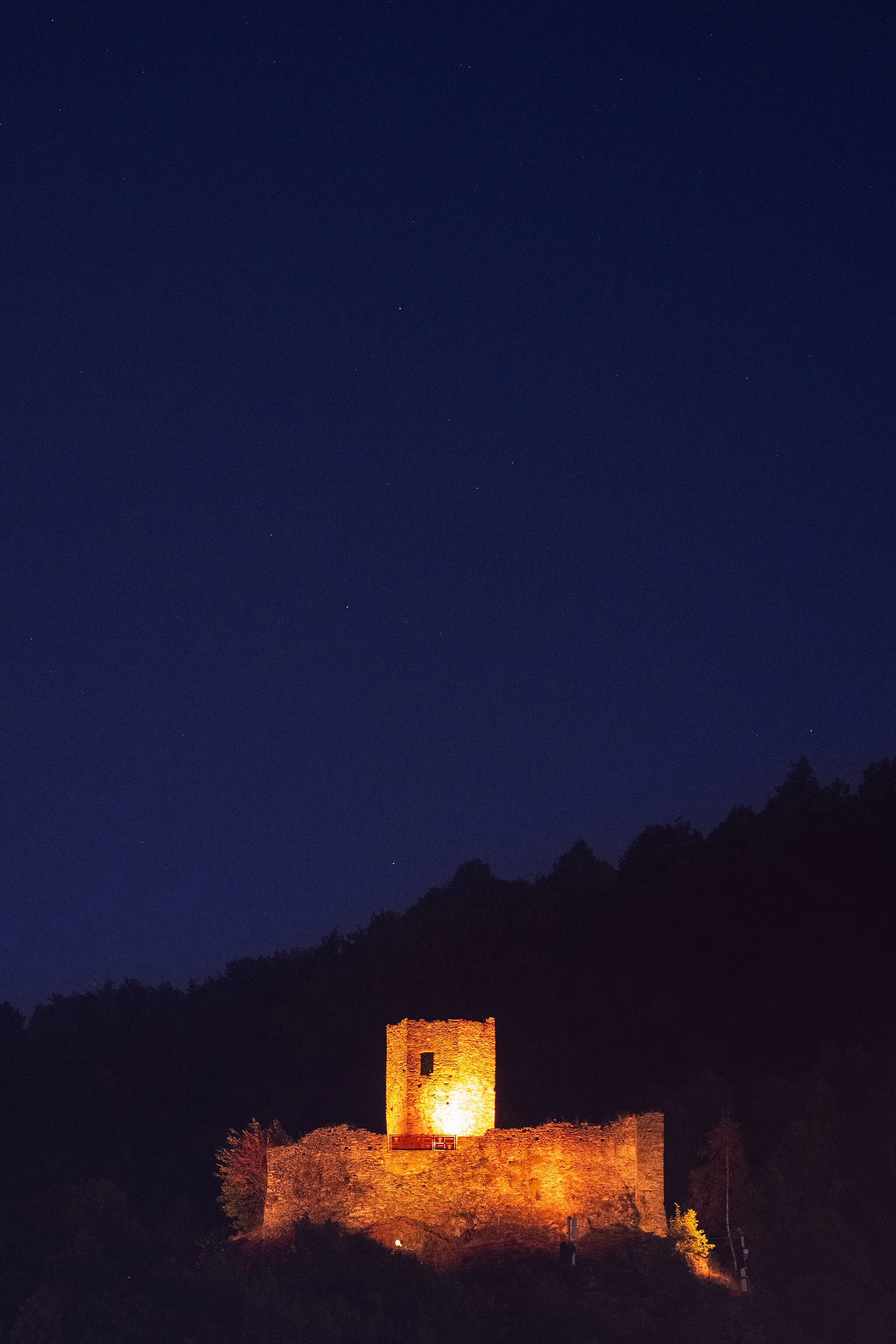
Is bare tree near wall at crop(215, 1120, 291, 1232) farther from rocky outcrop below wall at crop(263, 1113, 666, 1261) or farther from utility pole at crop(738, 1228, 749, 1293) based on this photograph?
utility pole at crop(738, 1228, 749, 1293)

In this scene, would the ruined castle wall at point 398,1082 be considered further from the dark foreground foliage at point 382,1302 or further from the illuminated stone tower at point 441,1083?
the dark foreground foliage at point 382,1302

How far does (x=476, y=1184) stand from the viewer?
26453 mm

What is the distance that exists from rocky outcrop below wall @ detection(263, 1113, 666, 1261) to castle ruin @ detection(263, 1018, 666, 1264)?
0.02 metres

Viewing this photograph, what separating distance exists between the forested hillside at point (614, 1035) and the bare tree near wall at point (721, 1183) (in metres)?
0.19

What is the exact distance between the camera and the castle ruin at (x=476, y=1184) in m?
26.3

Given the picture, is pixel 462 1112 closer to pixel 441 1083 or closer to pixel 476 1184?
pixel 441 1083

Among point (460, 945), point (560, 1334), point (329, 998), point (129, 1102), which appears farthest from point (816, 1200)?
point (129, 1102)

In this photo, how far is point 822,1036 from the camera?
1547 inches

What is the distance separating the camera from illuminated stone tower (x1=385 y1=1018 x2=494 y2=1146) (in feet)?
93.2

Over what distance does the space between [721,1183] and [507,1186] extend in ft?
23.9

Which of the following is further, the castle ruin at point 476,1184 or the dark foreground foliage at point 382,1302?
the castle ruin at point 476,1184

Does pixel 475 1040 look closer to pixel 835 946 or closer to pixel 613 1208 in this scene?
pixel 613 1208

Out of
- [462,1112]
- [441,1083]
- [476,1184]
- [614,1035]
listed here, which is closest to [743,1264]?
[462,1112]

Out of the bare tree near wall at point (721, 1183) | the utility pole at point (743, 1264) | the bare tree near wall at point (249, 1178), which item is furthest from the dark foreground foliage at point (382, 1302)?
the bare tree near wall at point (721, 1183)
